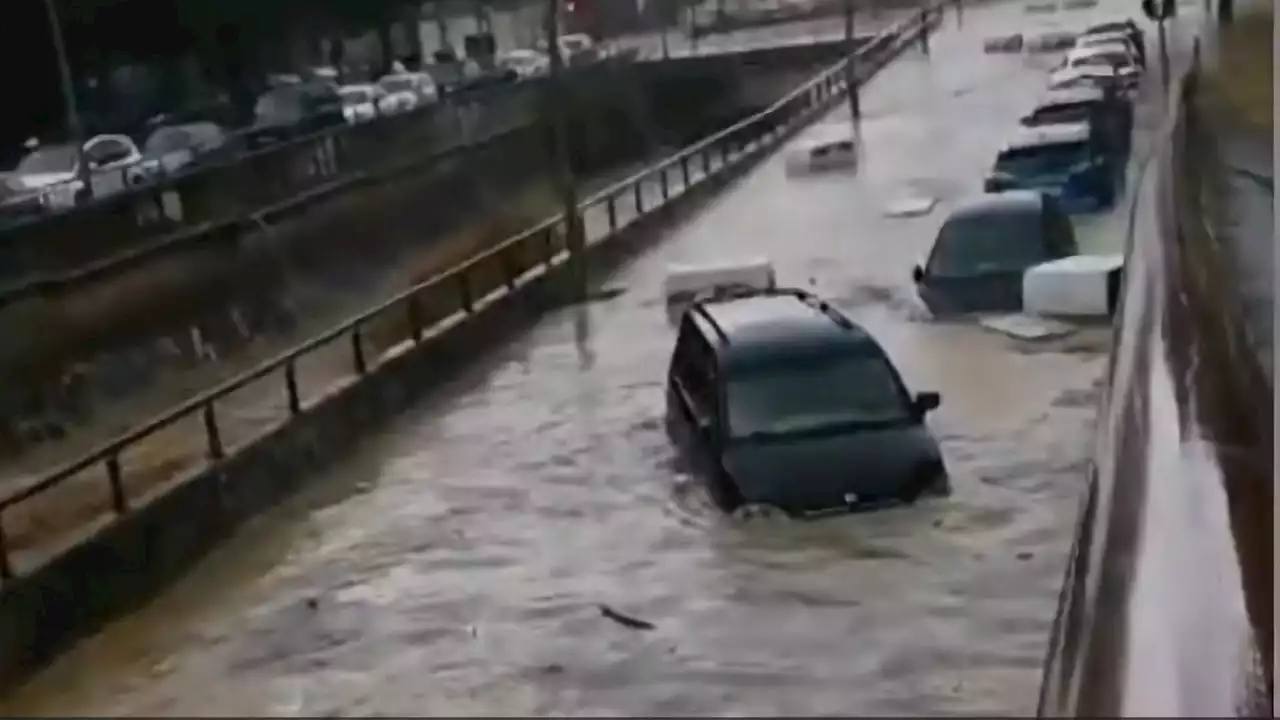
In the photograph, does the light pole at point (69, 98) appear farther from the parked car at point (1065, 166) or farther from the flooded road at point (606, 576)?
the parked car at point (1065, 166)

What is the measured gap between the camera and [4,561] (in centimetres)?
940

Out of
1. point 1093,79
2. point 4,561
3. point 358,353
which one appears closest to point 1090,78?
point 1093,79

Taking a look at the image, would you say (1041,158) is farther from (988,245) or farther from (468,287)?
(468,287)

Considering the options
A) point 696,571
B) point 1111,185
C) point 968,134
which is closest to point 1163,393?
point 696,571

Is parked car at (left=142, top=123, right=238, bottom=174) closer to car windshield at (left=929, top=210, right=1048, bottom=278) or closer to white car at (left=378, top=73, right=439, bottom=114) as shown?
white car at (left=378, top=73, right=439, bottom=114)

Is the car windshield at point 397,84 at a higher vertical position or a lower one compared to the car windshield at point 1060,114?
lower

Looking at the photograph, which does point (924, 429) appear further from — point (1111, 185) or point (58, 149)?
point (58, 149)

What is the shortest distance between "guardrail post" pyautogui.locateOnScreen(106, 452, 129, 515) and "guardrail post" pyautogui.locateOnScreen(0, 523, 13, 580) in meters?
0.65

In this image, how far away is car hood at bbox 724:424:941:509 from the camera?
10.3 metres

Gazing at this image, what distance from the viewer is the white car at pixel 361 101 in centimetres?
3250

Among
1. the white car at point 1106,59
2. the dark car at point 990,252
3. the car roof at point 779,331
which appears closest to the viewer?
the car roof at point 779,331

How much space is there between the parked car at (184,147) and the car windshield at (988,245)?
11.7 metres

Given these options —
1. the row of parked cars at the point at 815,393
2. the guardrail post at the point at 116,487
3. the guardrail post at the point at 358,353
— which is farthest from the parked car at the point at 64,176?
the guardrail post at the point at 116,487

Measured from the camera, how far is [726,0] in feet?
135
